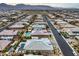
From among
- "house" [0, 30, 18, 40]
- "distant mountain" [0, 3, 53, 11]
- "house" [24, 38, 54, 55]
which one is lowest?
"house" [24, 38, 54, 55]

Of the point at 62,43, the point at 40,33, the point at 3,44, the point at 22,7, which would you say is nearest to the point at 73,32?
the point at 62,43

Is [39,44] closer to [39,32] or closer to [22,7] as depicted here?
[39,32]

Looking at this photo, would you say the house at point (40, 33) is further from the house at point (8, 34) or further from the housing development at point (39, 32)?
the house at point (8, 34)

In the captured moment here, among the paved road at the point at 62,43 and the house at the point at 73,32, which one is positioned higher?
the house at the point at 73,32

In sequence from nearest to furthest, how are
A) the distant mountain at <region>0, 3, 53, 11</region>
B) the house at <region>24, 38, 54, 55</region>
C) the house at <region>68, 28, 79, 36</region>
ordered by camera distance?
the house at <region>24, 38, 54, 55</region>
the house at <region>68, 28, 79, 36</region>
the distant mountain at <region>0, 3, 53, 11</region>

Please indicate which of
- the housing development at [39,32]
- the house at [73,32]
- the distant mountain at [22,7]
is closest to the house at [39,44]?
the housing development at [39,32]

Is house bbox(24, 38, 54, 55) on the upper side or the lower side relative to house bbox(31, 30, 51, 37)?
lower

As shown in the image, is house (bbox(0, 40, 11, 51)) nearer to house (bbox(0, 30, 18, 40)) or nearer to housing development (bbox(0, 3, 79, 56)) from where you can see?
housing development (bbox(0, 3, 79, 56))

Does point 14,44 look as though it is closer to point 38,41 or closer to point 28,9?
point 38,41

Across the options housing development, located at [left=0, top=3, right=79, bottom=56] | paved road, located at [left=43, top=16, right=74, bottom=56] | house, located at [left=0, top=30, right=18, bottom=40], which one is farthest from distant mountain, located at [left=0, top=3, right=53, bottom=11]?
house, located at [left=0, top=30, right=18, bottom=40]
